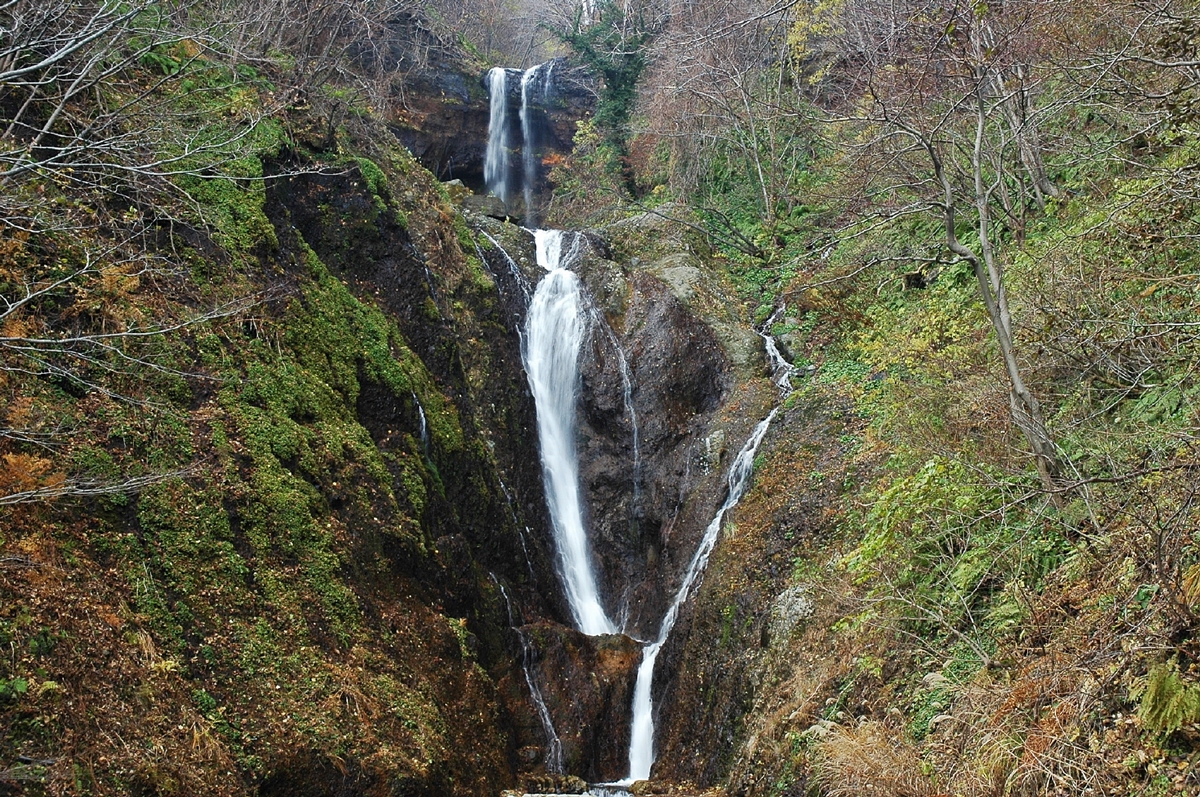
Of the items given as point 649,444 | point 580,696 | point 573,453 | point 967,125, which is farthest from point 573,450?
point 967,125

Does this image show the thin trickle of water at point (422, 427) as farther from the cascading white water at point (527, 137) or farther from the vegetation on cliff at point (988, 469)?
the cascading white water at point (527, 137)

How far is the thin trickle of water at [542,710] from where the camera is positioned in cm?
1037

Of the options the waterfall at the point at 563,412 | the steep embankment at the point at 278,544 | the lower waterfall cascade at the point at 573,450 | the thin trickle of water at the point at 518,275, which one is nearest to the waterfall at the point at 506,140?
the lower waterfall cascade at the point at 573,450

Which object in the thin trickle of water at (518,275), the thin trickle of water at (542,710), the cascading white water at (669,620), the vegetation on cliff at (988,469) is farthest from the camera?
the thin trickle of water at (518,275)

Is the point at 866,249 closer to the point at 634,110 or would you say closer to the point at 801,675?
the point at 801,675

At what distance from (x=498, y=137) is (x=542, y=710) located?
65.0 feet

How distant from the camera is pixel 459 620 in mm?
9633

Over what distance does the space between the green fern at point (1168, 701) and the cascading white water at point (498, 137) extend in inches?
916

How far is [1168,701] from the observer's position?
3963 millimetres

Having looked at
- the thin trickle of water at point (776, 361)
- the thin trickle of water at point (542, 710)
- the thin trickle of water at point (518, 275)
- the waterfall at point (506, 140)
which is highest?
the waterfall at point (506, 140)

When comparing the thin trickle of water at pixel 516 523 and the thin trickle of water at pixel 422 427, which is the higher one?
the thin trickle of water at pixel 422 427

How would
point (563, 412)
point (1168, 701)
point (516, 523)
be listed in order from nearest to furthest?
point (1168, 701), point (516, 523), point (563, 412)

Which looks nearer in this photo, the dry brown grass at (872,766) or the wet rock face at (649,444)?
the dry brown grass at (872,766)

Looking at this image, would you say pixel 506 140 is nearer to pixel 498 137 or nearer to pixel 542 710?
pixel 498 137
